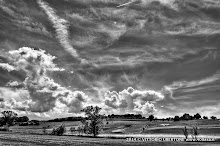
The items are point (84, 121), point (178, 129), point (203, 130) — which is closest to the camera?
point (84, 121)

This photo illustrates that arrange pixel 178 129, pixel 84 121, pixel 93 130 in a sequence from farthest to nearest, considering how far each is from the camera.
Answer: pixel 178 129
pixel 84 121
pixel 93 130

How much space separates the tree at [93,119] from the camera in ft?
453

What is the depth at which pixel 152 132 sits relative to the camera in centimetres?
17975

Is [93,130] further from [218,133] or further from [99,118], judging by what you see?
[218,133]

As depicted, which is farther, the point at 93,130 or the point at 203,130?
A: the point at 203,130

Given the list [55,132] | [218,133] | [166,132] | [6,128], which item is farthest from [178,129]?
[6,128]

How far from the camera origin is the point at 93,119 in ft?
454

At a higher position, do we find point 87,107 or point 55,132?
point 87,107

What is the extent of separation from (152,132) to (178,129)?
65.7ft

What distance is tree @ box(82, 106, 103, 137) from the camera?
453 feet

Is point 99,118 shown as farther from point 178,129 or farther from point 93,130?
point 178,129

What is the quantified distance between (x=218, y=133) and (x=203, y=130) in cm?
1363

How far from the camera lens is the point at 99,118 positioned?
140m

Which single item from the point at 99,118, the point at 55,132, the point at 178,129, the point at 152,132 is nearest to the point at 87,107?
the point at 99,118
